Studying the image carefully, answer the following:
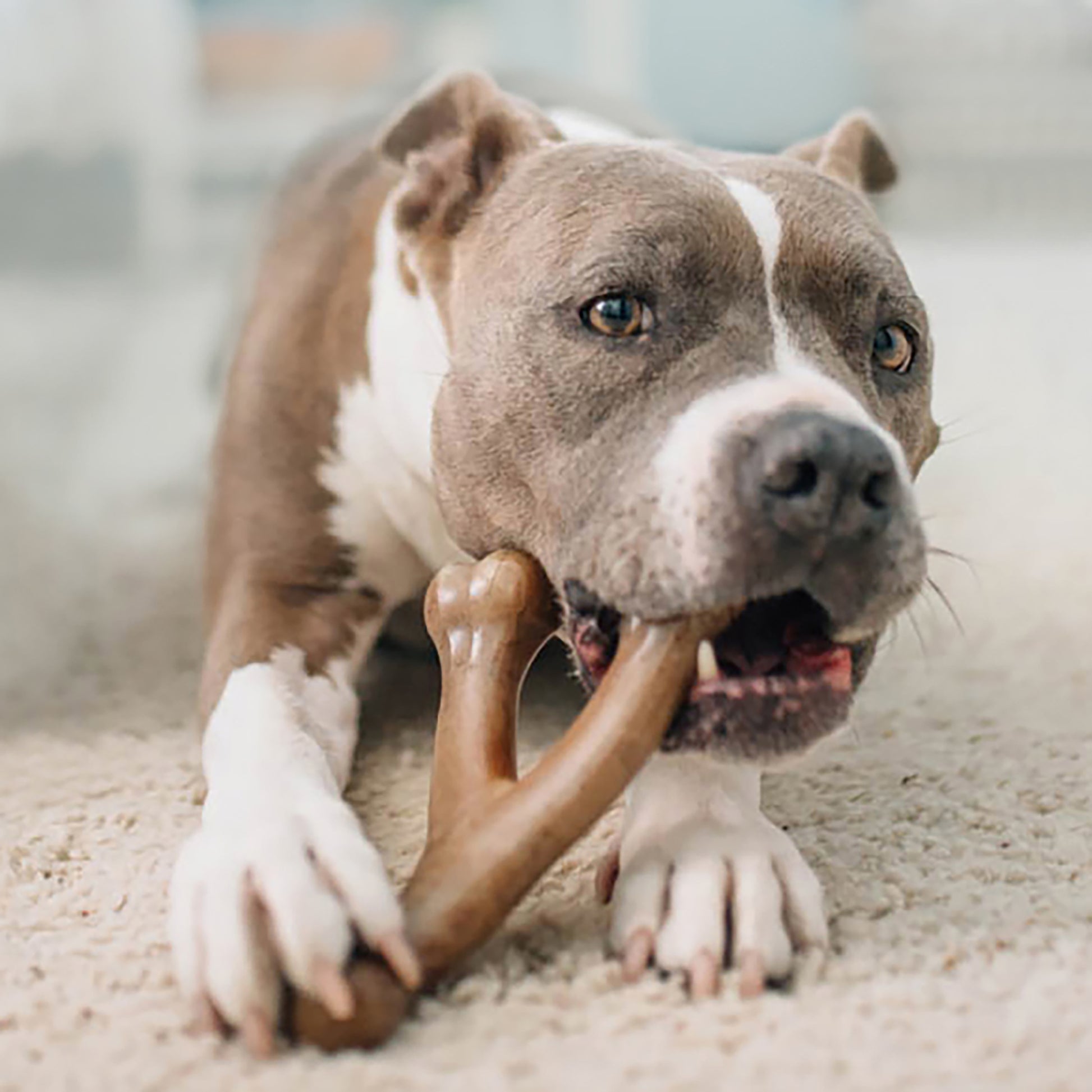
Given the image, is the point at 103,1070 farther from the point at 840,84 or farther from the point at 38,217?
the point at 840,84

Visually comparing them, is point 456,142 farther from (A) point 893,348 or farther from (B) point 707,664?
(B) point 707,664

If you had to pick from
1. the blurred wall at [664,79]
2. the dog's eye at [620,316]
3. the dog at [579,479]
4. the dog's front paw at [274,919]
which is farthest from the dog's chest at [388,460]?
the blurred wall at [664,79]

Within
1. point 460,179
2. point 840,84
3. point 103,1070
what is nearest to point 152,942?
point 103,1070

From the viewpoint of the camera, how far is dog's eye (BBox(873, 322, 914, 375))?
1631 mm

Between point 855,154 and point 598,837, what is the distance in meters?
1.07

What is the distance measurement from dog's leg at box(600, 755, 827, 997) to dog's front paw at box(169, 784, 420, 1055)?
217 millimetres

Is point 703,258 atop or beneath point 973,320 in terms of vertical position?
atop

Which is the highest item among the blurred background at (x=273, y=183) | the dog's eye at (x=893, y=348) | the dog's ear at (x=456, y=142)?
the dog's ear at (x=456, y=142)

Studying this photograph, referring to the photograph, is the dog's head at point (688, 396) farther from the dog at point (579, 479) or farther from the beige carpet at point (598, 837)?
the beige carpet at point (598, 837)

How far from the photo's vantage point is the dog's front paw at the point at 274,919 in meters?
1.14

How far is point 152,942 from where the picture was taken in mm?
1335

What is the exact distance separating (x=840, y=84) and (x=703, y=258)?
426 cm

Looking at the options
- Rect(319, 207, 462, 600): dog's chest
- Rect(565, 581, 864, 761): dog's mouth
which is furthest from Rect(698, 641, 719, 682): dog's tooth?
Rect(319, 207, 462, 600): dog's chest

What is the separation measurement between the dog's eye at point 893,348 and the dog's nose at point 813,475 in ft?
1.20
